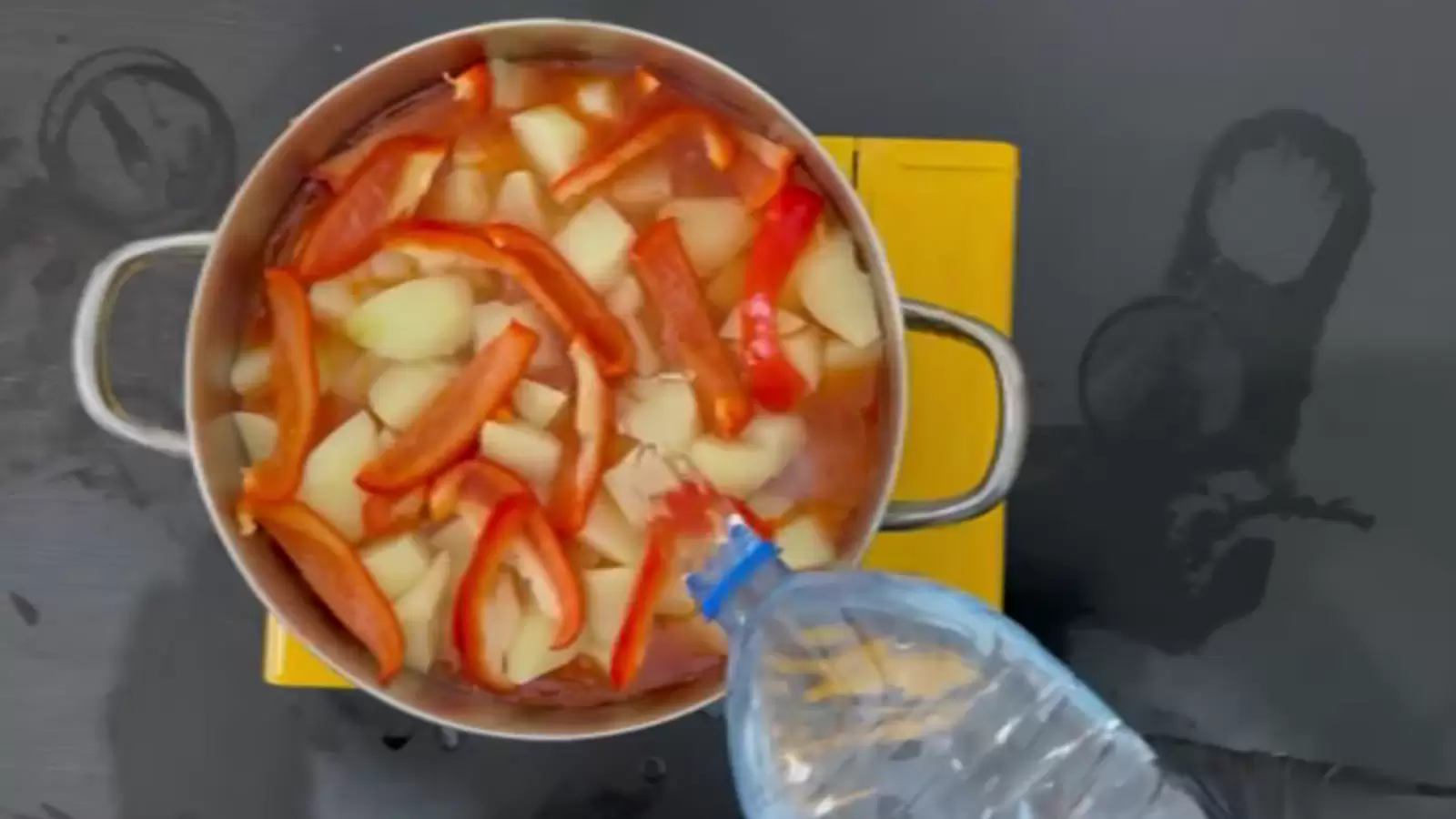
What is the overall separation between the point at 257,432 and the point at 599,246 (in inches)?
7.2

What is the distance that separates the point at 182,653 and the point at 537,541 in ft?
0.93

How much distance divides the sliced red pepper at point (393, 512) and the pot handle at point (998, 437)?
0.21 meters

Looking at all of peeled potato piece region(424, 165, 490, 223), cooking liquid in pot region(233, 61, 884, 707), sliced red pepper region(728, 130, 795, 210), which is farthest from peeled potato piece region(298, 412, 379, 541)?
sliced red pepper region(728, 130, 795, 210)

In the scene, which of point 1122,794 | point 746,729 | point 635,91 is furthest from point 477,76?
point 1122,794

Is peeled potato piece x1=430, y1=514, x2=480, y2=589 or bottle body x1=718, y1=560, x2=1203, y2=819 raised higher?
peeled potato piece x1=430, y1=514, x2=480, y2=589

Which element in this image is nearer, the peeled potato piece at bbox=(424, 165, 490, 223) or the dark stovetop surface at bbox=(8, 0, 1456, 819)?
the peeled potato piece at bbox=(424, 165, 490, 223)

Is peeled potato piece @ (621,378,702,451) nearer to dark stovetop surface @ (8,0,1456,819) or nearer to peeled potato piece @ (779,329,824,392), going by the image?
peeled potato piece @ (779,329,824,392)

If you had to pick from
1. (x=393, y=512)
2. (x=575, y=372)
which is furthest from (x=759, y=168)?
(x=393, y=512)

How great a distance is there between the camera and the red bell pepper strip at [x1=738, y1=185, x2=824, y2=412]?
2.06 ft

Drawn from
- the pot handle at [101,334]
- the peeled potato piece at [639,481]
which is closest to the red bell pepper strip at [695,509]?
the peeled potato piece at [639,481]

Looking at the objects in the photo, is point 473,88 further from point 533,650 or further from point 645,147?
point 533,650

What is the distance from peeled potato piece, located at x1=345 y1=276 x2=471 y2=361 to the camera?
2.06 feet

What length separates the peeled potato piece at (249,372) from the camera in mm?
658

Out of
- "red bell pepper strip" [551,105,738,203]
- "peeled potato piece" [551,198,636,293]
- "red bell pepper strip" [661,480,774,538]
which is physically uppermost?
"red bell pepper strip" [551,105,738,203]
